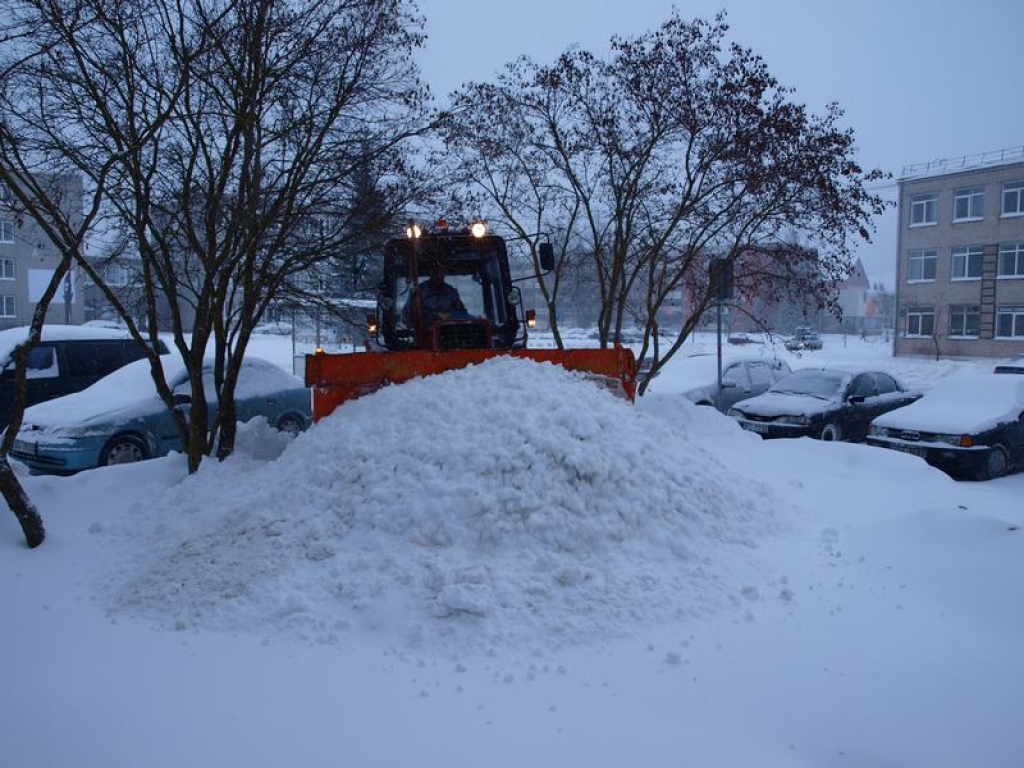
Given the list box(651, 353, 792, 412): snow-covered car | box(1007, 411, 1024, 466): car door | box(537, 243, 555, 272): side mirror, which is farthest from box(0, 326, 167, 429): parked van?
box(1007, 411, 1024, 466): car door

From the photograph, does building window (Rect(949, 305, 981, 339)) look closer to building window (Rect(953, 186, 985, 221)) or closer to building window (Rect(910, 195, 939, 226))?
building window (Rect(953, 186, 985, 221))

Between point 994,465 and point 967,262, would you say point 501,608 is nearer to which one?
point 994,465

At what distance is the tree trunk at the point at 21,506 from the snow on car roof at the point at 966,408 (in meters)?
9.98

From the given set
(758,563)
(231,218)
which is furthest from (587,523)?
(231,218)

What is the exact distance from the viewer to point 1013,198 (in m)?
33.0

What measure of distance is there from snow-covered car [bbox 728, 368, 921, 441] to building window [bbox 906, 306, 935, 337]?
27.0 metres

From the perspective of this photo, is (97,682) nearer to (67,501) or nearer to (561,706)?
(561,706)

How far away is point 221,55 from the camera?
6594 millimetres

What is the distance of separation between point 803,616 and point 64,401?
8866mm

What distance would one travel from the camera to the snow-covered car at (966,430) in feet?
31.2

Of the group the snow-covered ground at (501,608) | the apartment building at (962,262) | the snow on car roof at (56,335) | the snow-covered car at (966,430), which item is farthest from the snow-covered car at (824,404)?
the apartment building at (962,262)

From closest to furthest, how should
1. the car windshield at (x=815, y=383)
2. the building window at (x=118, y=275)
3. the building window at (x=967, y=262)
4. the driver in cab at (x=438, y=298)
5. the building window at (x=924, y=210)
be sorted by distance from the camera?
the building window at (x=118, y=275), the driver in cab at (x=438, y=298), the car windshield at (x=815, y=383), the building window at (x=967, y=262), the building window at (x=924, y=210)

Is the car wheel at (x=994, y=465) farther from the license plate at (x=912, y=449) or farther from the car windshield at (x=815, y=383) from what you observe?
the car windshield at (x=815, y=383)

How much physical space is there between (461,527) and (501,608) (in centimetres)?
78
